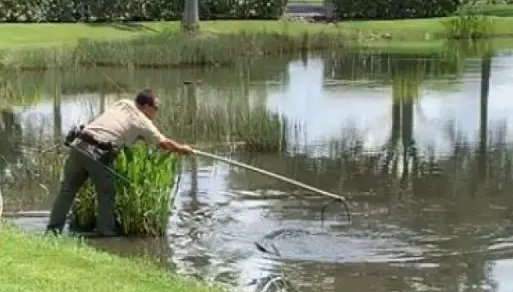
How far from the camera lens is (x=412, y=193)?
1534 cm

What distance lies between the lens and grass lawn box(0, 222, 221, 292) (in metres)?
8.21

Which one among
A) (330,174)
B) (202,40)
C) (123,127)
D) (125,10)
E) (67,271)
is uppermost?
(123,127)

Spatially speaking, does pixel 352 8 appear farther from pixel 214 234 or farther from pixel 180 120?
pixel 214 234

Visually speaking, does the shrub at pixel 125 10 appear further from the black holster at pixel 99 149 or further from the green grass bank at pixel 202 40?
the black holster at pixel 99 149

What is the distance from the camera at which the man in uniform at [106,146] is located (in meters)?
12.0

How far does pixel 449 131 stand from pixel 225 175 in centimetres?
579

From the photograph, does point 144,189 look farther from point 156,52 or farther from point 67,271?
point 156,52

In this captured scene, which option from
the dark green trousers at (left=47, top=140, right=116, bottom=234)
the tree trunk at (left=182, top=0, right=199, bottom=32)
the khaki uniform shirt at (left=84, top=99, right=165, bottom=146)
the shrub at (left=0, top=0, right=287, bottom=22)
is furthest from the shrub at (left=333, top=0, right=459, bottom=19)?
the khaki uniform shirt at (left=84, top=99, right=165, bottom=146)

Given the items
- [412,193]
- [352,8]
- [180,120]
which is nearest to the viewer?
[412,193]

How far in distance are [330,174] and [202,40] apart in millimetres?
17794

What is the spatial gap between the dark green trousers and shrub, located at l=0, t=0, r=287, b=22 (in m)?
29.3

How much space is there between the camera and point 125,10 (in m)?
43.9

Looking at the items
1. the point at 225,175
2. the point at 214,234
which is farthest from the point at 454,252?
the point at 225,175

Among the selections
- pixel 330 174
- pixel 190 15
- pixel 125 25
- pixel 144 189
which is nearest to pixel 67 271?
pixel 144 189
